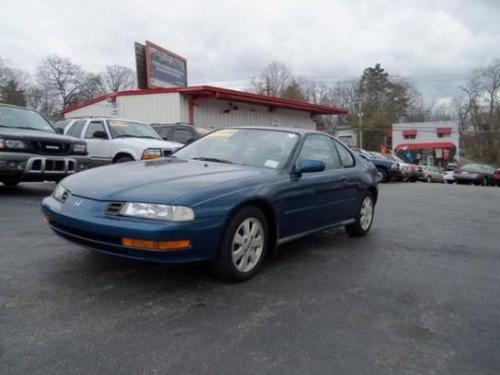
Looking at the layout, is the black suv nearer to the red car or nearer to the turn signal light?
the turn signal light

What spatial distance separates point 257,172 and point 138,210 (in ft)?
4.06

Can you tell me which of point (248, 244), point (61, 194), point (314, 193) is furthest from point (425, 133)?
point (61, 194)

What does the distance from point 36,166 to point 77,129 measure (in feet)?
10.5

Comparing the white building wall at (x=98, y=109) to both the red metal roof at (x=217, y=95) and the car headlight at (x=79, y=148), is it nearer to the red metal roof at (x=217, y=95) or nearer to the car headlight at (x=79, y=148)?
the red metal roof at (x=217, y=95)

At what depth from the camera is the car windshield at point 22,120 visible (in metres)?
7.82

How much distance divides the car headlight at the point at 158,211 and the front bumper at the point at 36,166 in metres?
4.75

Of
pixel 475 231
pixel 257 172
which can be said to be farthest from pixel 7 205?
pixel 475 231

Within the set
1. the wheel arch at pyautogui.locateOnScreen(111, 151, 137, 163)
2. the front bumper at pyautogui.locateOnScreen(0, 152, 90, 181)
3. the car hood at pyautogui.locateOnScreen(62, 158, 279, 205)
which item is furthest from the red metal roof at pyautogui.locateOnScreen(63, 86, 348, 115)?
the car hood at pyautogui.locateOnScreen(62, 158, 279, 205)

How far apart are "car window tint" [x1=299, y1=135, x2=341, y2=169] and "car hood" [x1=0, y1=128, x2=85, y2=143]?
4.92 meters

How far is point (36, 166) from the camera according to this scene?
7.25 meters

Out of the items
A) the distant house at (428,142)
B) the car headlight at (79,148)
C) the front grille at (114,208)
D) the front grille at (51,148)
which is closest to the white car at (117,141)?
the car headlight at (79,148)

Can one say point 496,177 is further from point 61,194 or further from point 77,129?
point 61,194

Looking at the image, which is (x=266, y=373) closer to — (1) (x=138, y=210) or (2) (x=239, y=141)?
(1) (x=138, y=210)

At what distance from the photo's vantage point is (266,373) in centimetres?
236
